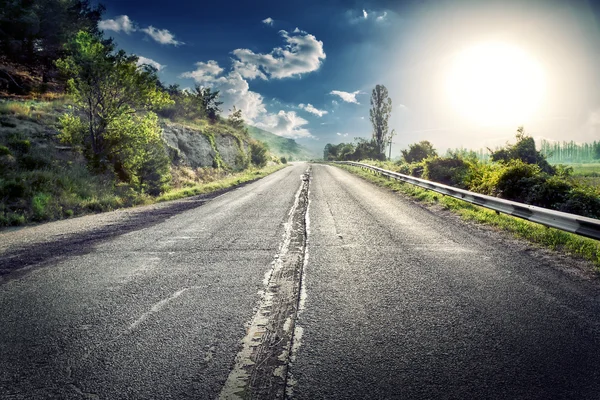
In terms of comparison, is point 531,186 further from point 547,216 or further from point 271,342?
point 271,342

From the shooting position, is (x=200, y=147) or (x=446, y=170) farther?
(x=200, y=147)

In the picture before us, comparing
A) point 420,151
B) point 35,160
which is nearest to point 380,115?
point 420,151

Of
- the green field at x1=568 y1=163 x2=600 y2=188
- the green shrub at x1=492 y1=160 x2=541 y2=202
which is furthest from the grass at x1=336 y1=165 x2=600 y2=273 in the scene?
the green field at x1=568 y1=163 x2=600 y2=188

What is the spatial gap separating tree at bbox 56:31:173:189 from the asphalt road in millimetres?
9084

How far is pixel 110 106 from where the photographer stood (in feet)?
43.9

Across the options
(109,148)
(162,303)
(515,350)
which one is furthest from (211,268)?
(109,148)

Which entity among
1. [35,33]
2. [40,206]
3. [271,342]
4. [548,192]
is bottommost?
[271,342]

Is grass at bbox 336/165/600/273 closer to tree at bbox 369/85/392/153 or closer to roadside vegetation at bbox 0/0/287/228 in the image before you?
roadside vegetation at bbox 0/0/287/228

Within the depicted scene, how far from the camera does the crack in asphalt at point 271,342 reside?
1866 millimetres

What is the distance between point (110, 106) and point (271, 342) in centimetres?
1513

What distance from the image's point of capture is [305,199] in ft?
36.8

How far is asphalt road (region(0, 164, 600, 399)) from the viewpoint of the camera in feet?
6.28

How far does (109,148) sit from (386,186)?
14.1 metres

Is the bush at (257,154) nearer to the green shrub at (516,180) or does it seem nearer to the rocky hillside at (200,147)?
the rocky hillside at (200,147)
